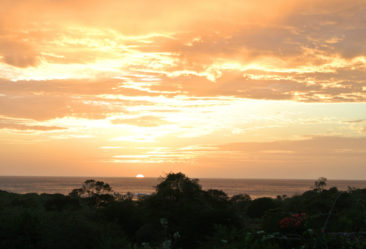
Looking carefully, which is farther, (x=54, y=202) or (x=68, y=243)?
(x=54, y=202)

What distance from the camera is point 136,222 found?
34250 mm

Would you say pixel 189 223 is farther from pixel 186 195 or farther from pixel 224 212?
pixel 186 195

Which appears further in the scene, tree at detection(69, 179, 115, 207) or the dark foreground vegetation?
tree at detection(69, 179, 115, 207)

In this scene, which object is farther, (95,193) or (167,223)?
(95,193)

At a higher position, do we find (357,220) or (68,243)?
(357,220)

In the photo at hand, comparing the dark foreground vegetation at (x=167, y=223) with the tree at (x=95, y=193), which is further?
the tree at (x=95, y=193)

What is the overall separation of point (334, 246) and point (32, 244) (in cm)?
2024

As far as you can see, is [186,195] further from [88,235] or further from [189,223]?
[88,235]

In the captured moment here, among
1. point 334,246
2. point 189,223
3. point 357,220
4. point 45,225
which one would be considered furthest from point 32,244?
point 334,246

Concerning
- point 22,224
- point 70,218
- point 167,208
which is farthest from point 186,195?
point 22,224

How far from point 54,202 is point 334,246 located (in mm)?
47921

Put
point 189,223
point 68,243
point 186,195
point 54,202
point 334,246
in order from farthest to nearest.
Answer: point 54,202
point 186,195
point 189,223
point 68,243
point 334,246

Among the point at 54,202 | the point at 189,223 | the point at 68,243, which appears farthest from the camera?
the point at 54,202

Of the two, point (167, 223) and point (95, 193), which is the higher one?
point (167, 223)
